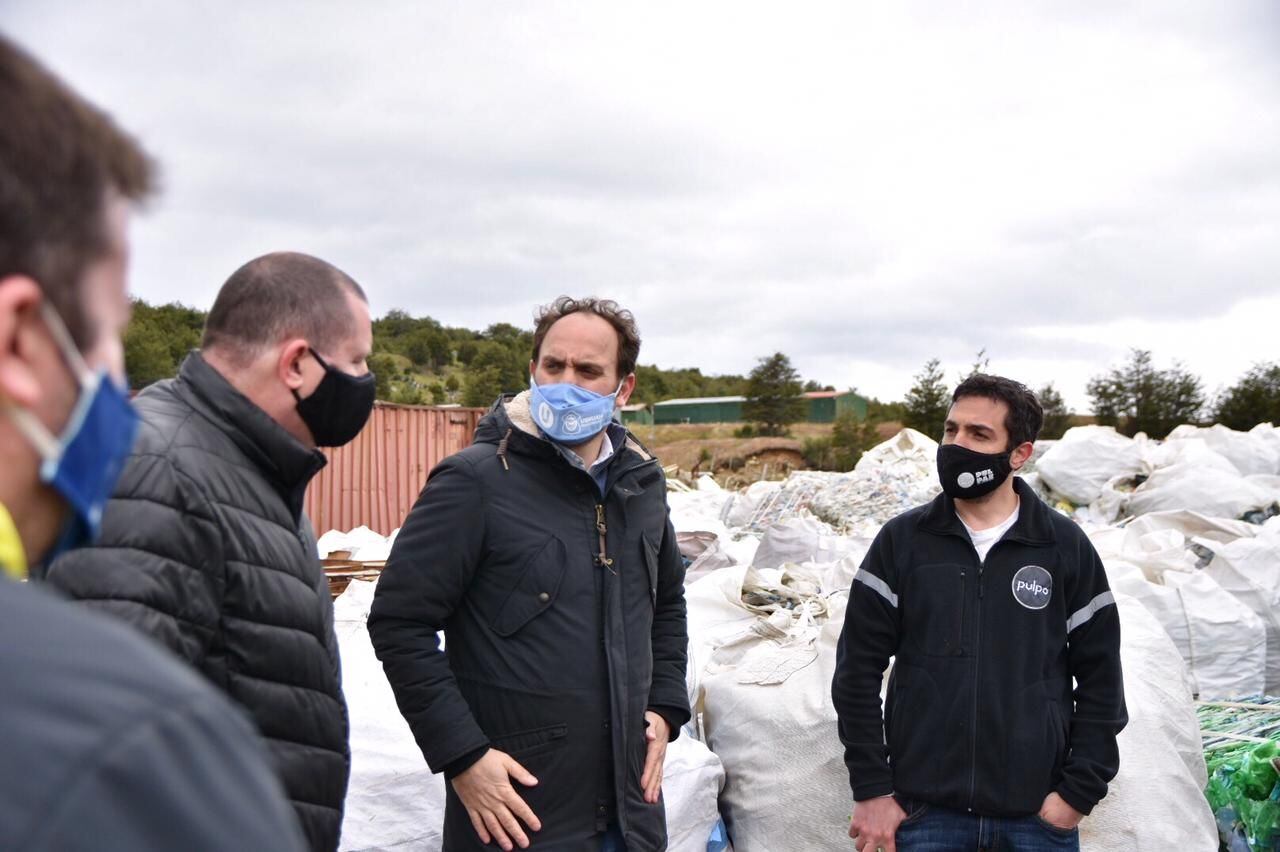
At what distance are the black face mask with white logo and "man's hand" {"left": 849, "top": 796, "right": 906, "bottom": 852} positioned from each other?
911 mm

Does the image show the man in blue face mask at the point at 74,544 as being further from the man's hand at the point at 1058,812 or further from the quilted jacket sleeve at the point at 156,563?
the man's hand at the point at 1058,812

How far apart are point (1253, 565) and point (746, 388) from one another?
1349 inches

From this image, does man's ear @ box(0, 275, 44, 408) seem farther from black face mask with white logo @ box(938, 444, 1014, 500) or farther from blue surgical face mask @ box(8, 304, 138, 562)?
black face mask with white logo @ box(938, 444, 1014, 500)

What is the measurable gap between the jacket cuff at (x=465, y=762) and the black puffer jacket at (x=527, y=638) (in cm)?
1

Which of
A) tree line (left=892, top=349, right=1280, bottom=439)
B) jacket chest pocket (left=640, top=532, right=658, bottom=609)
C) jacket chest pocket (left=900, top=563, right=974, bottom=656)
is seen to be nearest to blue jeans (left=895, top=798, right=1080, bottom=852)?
jacket chest pocket (left=900, top=563, right=974, bottom=656)

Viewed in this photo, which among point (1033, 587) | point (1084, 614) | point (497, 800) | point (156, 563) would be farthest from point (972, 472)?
point (156, 563)

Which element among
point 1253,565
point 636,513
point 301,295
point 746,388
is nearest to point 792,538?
point 1253,565

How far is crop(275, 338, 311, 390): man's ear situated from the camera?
5.82 feet

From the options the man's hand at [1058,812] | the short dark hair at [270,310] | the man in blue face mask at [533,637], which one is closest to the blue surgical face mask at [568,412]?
the man in blue face mask at [533,637]

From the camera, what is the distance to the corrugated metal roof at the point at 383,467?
398 inches

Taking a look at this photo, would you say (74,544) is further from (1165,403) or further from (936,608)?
(1165,403)

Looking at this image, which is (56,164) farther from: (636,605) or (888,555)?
(888,555)

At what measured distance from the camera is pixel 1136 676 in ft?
11.2

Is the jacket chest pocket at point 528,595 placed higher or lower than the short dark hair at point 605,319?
lower
